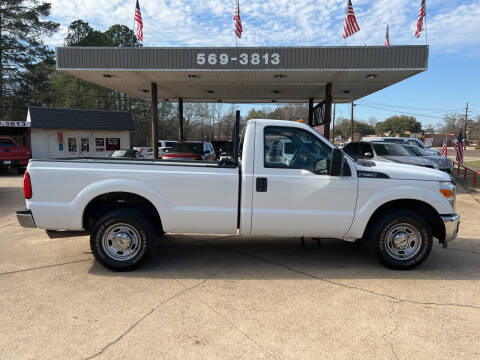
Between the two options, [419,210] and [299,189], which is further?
[419,210]

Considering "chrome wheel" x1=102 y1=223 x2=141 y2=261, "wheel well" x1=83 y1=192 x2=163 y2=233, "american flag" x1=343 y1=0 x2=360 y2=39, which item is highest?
"american flag" x1=343 y1=0 x2=360 y2=39

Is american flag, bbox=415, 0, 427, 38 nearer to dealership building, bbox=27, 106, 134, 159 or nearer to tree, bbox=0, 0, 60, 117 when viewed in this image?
dealership building, bbox=27, 106, 134, 159

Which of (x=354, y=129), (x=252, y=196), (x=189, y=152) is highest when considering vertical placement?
(x=354, y=129)

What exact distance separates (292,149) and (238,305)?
2.16 metres

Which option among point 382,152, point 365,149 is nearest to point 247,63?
point 365,149

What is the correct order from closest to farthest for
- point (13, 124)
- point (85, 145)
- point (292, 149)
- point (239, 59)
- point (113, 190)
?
point (113, 190) → point (292, 149) → point (239, 59) → point (13, 124) → point (85, 145)

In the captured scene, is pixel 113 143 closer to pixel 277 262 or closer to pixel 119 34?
pixel 119 34

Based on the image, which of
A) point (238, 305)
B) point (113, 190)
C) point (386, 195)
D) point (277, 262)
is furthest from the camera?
point (277, 262)

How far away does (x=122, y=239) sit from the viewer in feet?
14.6

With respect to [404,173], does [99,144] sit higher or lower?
higher

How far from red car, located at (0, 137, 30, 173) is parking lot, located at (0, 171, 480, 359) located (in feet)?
45.9

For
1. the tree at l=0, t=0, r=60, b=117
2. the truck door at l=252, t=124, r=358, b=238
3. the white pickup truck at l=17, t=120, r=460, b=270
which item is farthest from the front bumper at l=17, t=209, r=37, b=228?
the tree at l=0, t=0, r=60, b=117

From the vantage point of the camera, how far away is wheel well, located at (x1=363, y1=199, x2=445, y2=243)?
4672mm

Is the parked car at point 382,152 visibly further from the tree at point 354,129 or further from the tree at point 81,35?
the tree at point 354,129
